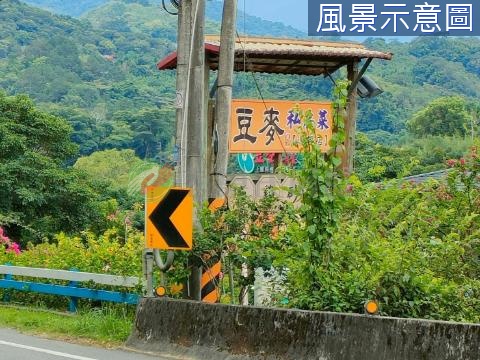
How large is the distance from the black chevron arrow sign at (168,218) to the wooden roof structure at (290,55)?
274 inches

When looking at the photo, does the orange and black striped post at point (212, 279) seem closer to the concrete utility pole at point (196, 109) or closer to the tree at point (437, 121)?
the concrete utility pole at point (196, 109)

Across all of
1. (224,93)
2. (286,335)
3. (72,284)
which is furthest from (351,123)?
(286,335)

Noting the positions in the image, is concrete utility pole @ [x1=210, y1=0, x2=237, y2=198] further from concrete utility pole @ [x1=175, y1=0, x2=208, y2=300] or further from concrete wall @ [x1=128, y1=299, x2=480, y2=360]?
concrete wall @ [x1=128, y1=299, x2=480, y2=360]

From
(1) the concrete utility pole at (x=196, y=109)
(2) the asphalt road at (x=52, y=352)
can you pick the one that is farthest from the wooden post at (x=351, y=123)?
(2) the asphalt road at (x=52, y=352)

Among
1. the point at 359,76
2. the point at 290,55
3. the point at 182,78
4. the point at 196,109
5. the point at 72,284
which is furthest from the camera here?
the point at 359,76

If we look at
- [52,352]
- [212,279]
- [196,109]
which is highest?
[196,109]

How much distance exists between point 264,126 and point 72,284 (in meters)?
5.28

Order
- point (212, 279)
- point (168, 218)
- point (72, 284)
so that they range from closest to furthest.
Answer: point (168, 218) → point (212, 279) → point (72, 284)

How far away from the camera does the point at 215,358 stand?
8.88 m

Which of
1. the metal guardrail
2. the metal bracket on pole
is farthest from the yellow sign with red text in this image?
the metal guardrail

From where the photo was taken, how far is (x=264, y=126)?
17.6 metres

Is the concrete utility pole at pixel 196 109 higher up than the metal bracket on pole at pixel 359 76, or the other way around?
the metal bracket on pole at pixel 359 76

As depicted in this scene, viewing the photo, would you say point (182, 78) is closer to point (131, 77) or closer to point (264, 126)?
point (264, 126)

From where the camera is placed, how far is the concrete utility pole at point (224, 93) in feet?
35.4
